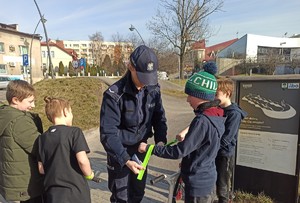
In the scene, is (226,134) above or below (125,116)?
below

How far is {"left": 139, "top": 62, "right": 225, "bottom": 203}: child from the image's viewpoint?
206cm

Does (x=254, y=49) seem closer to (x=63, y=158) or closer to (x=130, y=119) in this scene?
(x=130, y=119)

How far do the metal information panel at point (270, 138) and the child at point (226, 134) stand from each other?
1.71 ft

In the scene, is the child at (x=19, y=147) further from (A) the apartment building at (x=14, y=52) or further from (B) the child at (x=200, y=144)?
(A) the apartment building at (x=14, y=52)

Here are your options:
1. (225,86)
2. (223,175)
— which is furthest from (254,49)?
(223,175)

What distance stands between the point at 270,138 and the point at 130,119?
215 cm

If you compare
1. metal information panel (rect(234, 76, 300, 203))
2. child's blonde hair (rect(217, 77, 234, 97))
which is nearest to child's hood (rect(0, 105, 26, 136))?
child's blonde hair (rect(217, 77, 234, 97))

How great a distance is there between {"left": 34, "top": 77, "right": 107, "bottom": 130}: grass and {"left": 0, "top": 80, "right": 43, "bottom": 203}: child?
208 inches

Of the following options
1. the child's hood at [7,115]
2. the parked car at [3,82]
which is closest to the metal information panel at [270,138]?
the child's hood at [7,115]

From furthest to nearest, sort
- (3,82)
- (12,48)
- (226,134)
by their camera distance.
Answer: (12,48) → (3,82) → (226,134)

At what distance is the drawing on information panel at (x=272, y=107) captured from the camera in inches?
127

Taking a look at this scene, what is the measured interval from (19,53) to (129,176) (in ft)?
165

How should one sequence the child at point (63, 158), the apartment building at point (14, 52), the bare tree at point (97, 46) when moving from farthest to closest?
the bare tree at point (97, 46) < the apartment building at point (14, 52) < the child at point (63, 158)

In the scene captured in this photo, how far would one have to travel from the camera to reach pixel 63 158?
218cm
